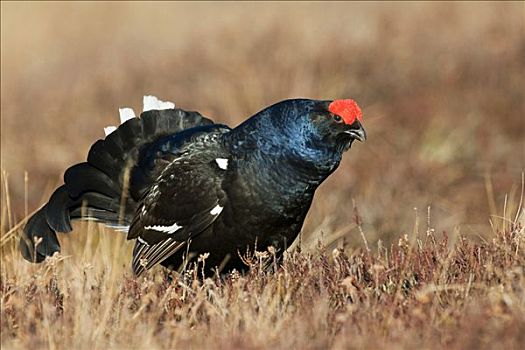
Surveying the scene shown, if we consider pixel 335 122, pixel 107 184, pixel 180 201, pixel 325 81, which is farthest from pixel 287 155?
pixel 325 81

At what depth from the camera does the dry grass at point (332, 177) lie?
157 inches

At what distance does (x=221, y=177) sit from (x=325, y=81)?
22.4ft

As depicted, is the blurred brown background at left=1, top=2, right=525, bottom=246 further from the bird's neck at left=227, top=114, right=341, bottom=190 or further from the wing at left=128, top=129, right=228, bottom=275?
the bird's neck at left=227, top=114, right=341, bottom=190

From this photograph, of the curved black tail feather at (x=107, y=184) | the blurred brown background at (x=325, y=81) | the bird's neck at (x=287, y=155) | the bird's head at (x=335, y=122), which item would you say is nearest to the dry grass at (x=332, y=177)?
the blurred brown background at (x=325, y=81)

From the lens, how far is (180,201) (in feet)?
18.1

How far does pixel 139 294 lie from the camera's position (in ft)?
15.2

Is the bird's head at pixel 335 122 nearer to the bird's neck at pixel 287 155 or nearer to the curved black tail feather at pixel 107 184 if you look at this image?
the bird's neck at pixel 287 155

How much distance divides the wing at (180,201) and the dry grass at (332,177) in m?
0.18

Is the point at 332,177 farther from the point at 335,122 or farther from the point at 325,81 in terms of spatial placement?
the point at 335,122

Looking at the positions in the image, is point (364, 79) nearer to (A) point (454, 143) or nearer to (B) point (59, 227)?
(A) point (454, 143)

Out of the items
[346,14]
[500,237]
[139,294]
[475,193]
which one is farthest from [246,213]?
[346,14]

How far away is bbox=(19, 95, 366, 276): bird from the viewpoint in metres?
5.15

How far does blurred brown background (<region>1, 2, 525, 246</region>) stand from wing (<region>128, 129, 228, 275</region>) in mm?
3466

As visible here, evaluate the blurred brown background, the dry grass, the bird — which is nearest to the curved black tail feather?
the bird
